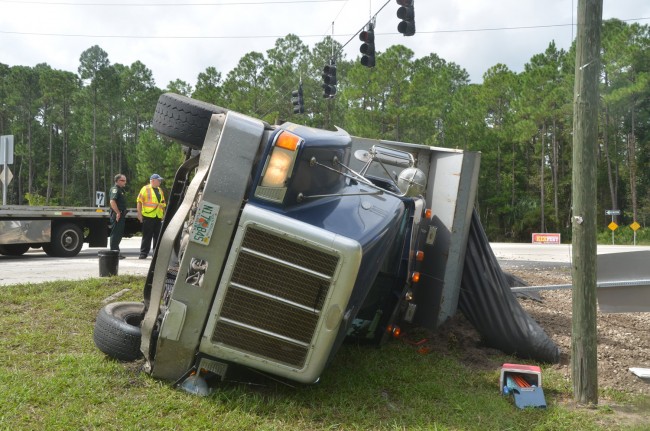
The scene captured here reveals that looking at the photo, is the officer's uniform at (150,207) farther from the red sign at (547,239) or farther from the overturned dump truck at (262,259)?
the red sign at (547,239)

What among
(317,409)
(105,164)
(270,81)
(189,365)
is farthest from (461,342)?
(105,164)

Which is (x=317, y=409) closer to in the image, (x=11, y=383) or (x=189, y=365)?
(x=189, y=365)

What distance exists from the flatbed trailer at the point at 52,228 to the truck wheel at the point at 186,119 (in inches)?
339

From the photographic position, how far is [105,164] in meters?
65.4

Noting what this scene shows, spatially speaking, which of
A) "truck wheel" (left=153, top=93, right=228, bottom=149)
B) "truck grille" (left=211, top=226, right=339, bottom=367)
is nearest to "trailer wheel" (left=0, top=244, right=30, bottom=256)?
"truck wheel" (left=153, top=93, right=228, bottom=149)

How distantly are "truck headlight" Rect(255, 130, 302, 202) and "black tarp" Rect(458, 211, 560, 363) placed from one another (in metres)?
2.61

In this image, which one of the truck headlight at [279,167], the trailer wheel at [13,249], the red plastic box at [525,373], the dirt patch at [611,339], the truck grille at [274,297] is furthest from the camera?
the trailer wheel at [13,249]

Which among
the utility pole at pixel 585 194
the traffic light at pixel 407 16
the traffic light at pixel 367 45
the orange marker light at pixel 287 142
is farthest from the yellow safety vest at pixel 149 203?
the traffic light at pixel 367 45

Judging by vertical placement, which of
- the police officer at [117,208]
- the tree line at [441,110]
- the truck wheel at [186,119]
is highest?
the tree line at [441,110]

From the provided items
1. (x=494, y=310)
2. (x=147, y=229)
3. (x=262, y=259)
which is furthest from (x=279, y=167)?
(x=147, y=229)

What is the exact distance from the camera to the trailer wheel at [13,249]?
12.4 metres

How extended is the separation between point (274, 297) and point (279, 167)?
767 mm

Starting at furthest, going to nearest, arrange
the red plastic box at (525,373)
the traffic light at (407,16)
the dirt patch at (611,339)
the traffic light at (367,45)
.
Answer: the traffic light at (367,45) < the traffic light at (407,16) < the dirt patch at (611,339) < the red plastic box at (525,373)

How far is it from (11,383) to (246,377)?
141 cm
